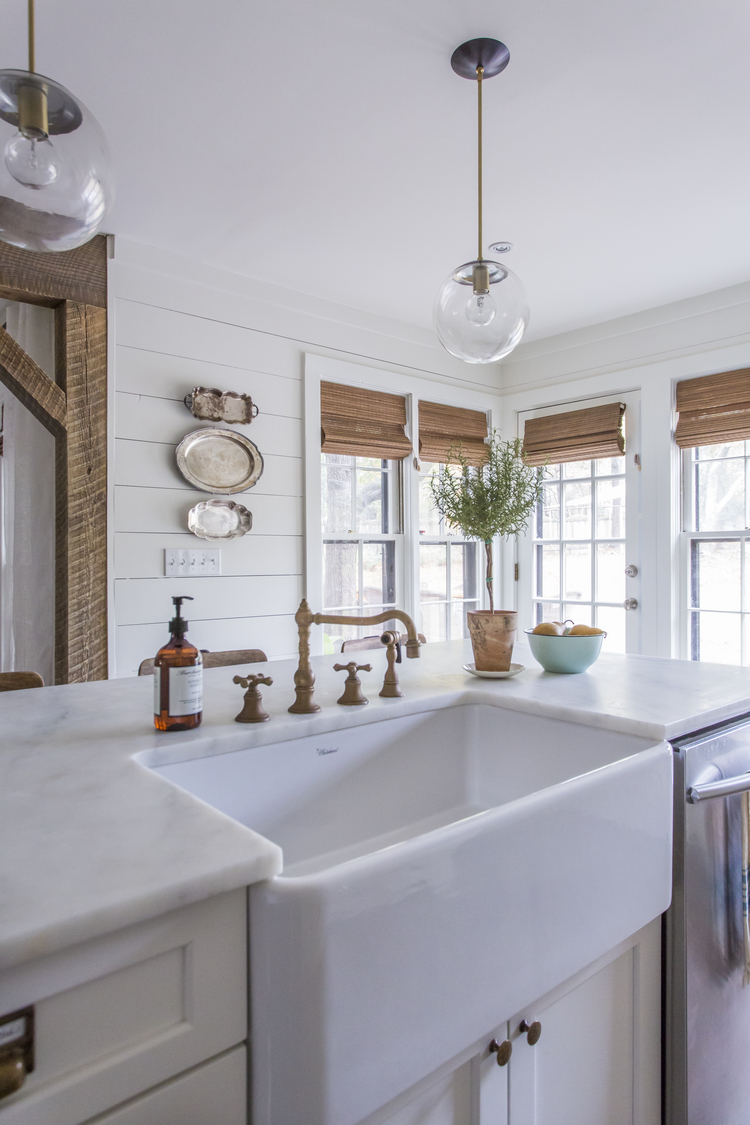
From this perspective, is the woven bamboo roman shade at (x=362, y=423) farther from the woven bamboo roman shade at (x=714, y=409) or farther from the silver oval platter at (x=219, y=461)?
the woven bamboo roman shade at (x=714, y=409)

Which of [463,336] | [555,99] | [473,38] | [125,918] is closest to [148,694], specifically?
[125,918]

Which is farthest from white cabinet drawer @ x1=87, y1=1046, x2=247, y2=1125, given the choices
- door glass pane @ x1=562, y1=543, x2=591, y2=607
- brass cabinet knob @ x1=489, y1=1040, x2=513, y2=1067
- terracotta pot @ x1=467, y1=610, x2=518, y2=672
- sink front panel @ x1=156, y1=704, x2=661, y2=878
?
door glass pane @ x1=562, y1=543, x2=591, y2=607

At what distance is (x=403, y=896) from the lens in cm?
68

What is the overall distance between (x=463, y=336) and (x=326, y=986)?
4.46 ft

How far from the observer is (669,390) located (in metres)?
3.54

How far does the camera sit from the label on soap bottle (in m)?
1.10

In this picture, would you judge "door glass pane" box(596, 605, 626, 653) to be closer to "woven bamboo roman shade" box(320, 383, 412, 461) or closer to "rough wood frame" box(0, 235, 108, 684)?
"woven bamboo roman shade" box(320, 383, 412, 461)

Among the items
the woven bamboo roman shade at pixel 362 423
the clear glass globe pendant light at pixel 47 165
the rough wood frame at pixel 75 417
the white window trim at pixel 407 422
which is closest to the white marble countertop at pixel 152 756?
the clear glass globe pendant light at pixel 47 165

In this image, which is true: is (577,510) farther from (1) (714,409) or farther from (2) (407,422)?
(2) (407,422)

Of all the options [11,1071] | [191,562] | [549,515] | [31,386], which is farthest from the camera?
[549,515]

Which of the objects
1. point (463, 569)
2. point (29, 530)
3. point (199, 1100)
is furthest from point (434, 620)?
point (199, 1100)

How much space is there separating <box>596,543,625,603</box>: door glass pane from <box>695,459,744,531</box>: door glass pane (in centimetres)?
45

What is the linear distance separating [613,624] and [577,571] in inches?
15.4

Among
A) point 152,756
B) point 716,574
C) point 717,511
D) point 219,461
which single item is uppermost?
point 219,461
